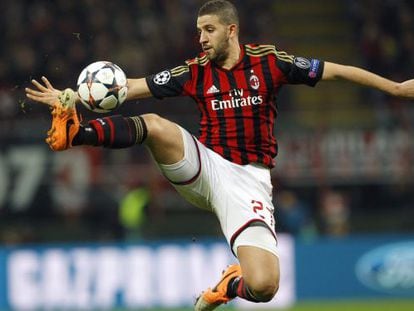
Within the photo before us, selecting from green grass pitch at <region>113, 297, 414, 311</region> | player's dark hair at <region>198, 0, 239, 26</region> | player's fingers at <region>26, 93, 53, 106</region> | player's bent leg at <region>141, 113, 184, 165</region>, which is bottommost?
green grass pitch at <region>113, 297, 414, 311</region>

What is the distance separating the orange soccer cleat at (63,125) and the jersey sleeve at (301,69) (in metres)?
1.55

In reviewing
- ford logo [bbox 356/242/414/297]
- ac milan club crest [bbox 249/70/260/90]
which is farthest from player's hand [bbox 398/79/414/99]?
ford logo [bbox 356/242/414/297]

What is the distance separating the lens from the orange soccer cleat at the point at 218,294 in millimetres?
8234

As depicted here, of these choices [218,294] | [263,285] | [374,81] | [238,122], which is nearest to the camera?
[263,285]

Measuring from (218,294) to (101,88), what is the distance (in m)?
1.78

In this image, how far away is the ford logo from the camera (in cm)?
1469

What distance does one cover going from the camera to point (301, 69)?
26.1 feet

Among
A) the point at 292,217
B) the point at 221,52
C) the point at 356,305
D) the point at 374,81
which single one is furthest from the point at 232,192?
the point at 292,217

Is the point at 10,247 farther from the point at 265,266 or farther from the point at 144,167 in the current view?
the point at 265,266

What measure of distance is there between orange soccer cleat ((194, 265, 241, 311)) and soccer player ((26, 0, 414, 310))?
16 centimetres

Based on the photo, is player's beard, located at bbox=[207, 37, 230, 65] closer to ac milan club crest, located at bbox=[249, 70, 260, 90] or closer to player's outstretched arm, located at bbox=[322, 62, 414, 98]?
ac milan club crest, located at bbox=[249, 70, 260, 90]

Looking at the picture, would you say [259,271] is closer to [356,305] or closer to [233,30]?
[233,30]

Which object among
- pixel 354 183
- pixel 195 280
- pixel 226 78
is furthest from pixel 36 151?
pixel 226 78

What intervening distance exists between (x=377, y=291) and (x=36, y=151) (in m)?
4.66
